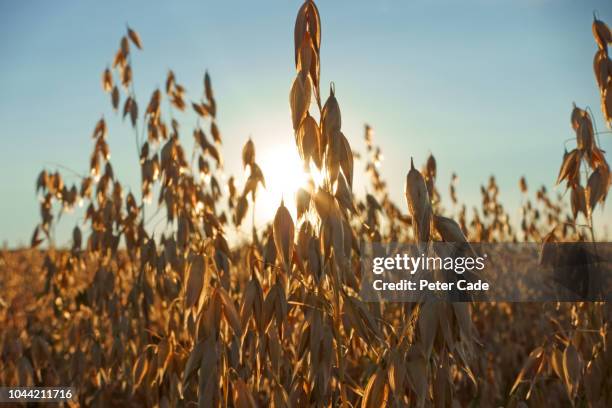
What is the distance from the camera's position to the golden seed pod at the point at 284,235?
109 centimetres

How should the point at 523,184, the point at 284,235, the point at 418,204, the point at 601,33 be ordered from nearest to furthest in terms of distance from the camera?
the point at 418,204
the point at 284,235
the point at 601,33
the point at 523,184

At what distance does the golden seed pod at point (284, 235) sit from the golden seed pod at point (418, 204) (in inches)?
9.9

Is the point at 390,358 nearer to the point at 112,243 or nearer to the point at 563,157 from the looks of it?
the point at 563,157

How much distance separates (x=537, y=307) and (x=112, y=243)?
14.4 ft

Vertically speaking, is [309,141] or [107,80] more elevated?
[107,80]

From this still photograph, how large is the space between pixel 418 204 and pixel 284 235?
279mm

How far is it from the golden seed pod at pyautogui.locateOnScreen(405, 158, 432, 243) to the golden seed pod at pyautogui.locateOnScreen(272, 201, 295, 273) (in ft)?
0.83

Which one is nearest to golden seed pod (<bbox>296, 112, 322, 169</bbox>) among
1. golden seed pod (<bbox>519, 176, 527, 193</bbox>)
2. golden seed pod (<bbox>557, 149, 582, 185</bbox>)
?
golden seed pod (<bbox>557, 149, 582, 185</bbox>)

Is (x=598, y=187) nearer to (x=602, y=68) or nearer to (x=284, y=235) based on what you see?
(x=602, y=68)

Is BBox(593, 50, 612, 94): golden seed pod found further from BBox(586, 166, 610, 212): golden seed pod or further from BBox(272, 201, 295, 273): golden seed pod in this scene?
BBox(272, 201, 295, 273): golden seed pod

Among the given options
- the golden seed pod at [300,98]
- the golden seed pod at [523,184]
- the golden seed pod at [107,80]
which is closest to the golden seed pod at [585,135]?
the golden seed pod at [300,98]

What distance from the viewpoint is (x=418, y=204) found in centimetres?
99

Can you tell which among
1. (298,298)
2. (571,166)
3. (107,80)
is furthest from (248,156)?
(107,80)

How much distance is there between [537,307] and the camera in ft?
18.1
